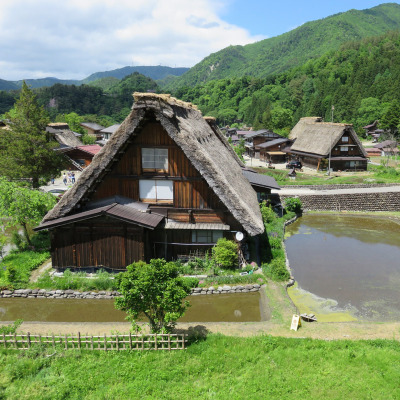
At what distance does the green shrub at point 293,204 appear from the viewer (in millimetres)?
28422

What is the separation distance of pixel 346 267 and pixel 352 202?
14.3 meters

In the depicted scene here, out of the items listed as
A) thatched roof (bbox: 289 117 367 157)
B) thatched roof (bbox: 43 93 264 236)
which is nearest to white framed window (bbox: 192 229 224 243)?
thatched roof (bbox: 43 93 264 236)

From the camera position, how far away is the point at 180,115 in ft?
54.0

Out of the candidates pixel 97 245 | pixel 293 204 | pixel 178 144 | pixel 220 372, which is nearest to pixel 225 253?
pixel 178 144

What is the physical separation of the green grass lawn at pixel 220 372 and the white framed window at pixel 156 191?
7.89 metres

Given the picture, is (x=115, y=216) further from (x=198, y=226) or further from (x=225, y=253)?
(x=225, y=253)

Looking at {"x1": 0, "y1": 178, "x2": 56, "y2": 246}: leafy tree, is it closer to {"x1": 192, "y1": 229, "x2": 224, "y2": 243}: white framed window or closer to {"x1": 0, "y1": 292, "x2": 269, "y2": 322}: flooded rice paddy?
{"x1": 0, "y1": 292, "x2": 269, "y2": 322}: flooded rice paddy

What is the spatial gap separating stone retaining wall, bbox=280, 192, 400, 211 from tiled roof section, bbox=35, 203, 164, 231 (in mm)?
18165

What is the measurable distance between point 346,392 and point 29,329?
10.8 meters

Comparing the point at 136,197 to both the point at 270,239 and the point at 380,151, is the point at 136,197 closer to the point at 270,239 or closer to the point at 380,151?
the point at 270,239

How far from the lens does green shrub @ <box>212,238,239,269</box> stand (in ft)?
51.5

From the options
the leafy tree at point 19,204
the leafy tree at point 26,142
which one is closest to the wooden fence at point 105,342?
the leafy tree at point 19,204

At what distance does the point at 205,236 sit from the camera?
16703 mm

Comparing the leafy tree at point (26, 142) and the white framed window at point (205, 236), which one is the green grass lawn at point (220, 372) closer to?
the white framed window at point (205, 236)
